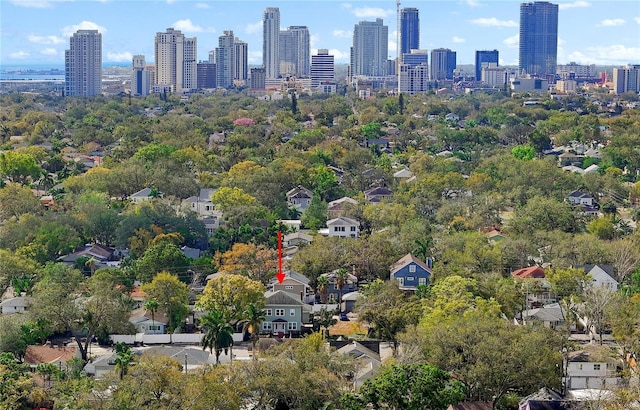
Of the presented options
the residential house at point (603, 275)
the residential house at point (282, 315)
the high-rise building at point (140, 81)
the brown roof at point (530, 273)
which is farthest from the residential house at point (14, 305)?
the high-rise building at point (140, 81)

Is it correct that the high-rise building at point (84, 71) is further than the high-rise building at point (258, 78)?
No

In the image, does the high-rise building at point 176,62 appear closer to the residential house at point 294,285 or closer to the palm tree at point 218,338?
the residential house at point 294,285

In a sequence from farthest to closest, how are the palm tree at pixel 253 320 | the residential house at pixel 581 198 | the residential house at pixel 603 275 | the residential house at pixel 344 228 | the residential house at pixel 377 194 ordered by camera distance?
the residential house at pixel 377 194
the residential house at pixel 581 198
the residential house at pixel 344 228
the residential house at pixel 603 275
the palm tree at pixel 253 320

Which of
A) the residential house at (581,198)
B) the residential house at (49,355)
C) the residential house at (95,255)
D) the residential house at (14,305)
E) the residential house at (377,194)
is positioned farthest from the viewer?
the residential house at (377,194)

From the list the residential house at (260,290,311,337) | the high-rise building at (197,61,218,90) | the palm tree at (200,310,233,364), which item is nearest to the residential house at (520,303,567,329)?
the residential house at (260,290,311,337)

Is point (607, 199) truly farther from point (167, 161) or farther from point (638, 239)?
point (167, 161)

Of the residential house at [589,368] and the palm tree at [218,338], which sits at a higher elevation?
the palm tree at [218,338]

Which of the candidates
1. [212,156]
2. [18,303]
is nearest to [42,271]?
[18,303]

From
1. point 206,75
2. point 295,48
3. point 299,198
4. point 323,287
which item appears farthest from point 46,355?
point 295,48
